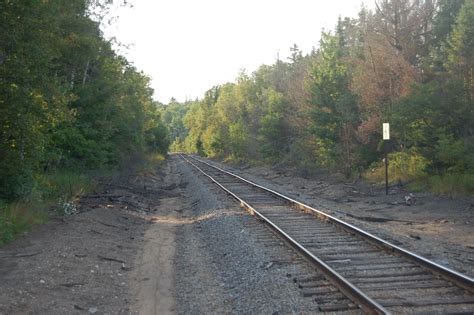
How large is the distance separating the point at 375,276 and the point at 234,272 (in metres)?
2.69

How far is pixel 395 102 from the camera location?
87.4ft

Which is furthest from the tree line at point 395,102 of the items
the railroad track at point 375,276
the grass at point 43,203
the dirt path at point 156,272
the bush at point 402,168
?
the grass at point 43,203

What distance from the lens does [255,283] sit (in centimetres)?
875

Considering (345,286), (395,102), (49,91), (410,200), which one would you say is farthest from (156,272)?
(395,102)

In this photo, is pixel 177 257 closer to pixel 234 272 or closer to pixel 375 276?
pixel 234 272

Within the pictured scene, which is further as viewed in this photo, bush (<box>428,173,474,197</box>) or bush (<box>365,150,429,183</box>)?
bush (<box>365,150,429,183</box>)

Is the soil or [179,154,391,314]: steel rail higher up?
[179,154,391,314]: steel rail

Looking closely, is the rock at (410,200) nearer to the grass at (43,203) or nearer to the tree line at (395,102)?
the tree line at (395,102)

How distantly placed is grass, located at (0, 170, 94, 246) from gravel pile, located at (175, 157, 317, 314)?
159 inches

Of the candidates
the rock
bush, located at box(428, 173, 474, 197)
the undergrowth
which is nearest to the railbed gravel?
the rock

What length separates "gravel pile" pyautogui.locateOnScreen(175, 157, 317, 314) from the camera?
779cm

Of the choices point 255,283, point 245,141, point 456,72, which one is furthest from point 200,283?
point 245,141

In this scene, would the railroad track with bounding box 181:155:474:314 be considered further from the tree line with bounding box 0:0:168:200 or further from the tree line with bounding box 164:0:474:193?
Answer: the tree line with bounding box 164:0:474:193

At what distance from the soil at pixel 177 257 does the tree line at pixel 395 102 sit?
14.7 feet
